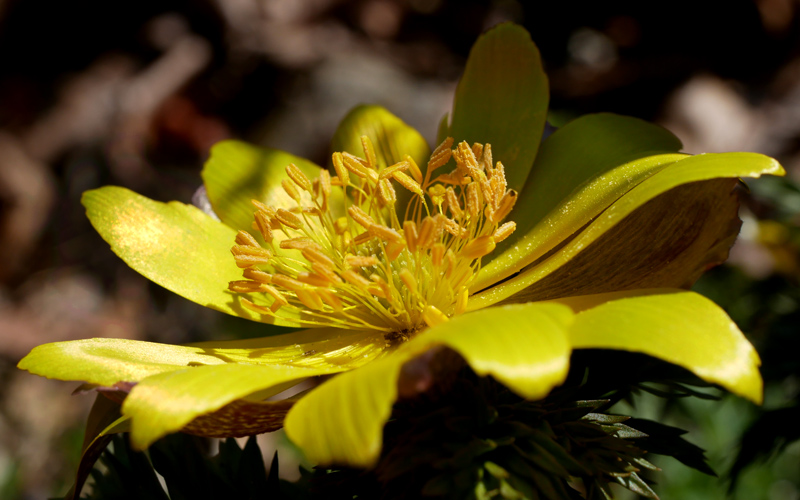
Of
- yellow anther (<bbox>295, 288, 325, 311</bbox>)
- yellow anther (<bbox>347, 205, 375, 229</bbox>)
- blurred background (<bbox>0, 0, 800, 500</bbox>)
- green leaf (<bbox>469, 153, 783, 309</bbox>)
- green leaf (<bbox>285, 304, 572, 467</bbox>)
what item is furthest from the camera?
blurred background (<bbox>0, 0, 800, 500</bbox>)

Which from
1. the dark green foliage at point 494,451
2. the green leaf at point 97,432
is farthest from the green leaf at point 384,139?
the green leaf at point 97,432

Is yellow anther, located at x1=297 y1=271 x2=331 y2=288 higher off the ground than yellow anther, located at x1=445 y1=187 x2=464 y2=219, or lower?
lower

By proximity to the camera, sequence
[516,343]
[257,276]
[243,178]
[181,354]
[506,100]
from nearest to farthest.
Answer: [516,343]
[181,354]
[257,276]
[506,100]
[243,178]

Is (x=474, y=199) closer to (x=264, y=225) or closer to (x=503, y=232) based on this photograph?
(x=503, y=232)

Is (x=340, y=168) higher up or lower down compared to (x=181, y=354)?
higher up

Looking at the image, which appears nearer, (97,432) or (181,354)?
(97,432)

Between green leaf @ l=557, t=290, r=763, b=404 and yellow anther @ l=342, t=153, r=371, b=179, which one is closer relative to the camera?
green leaf @ l=557, t=290, r=763, b=404

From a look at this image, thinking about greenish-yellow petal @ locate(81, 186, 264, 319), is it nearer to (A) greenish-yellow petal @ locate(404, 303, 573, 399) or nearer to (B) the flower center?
(B) the flower center

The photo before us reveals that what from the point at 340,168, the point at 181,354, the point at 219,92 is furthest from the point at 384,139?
the point at 219,92

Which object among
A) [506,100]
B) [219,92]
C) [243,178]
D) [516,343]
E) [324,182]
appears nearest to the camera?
[516,343]

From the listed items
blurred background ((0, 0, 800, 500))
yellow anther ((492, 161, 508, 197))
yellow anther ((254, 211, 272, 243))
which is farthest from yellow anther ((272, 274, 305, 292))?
blurred background ((0, 0, 800, 500))
